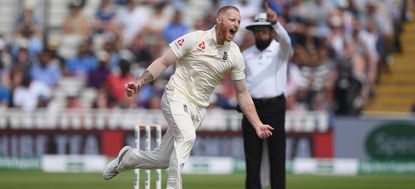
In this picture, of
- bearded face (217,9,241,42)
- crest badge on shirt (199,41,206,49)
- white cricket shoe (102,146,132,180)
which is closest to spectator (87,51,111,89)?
white cricket shoe (102,146,132,180)

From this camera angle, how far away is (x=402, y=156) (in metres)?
18.5

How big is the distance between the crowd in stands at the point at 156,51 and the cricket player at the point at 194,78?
27.9 feet

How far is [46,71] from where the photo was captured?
19.7m

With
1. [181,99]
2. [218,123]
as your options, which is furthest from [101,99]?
[181,99]

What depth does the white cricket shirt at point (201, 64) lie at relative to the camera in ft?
32.5

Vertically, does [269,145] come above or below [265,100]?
below

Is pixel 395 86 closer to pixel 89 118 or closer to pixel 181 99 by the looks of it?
pixel 89 118

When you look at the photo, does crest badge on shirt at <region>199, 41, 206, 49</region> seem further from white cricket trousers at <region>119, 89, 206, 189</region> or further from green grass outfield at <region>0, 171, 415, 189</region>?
green grass outfield at <region>0, 171, 415, 189</region>

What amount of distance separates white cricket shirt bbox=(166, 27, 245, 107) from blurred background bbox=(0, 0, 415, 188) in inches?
270

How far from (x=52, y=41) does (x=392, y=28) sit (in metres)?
6.46

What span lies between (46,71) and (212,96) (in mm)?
2998

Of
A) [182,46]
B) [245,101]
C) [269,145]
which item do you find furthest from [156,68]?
[269,145]

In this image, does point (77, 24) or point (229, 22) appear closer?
point (229, 22)

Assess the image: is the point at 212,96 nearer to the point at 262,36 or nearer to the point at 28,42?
the point at 28,42
